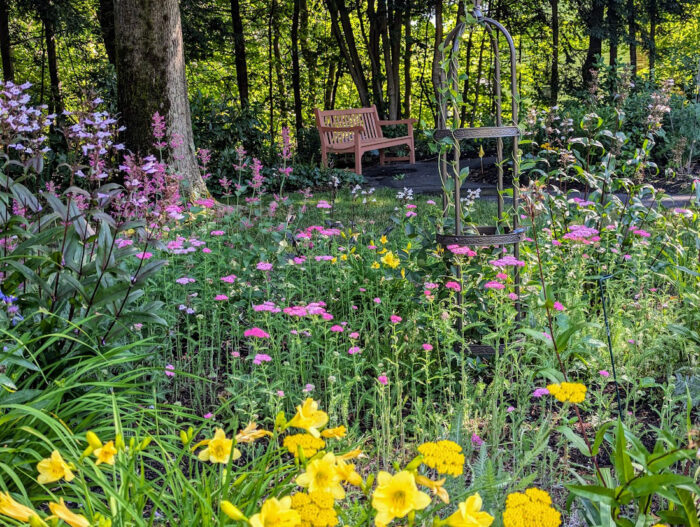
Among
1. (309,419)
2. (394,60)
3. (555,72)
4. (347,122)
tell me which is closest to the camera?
(309,419)

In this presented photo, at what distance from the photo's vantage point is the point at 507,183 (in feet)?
31.6

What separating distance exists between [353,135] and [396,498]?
38.7 feet

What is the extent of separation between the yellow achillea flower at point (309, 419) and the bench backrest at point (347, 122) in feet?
35.1

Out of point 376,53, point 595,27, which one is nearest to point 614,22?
point 595,27

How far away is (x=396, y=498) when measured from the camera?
2.93 feet

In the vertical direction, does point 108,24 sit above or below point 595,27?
below

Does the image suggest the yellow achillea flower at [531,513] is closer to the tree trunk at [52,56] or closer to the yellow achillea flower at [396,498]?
the yellow achillea flower at [396,498]

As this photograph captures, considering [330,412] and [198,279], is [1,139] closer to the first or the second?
[198,279]

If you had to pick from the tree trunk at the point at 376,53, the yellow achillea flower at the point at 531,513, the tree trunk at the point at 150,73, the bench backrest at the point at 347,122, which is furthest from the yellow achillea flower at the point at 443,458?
the tree trunk at the point at 376,53

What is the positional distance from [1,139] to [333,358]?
1.55 meters

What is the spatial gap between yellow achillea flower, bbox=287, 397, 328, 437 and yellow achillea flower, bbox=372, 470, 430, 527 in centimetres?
19

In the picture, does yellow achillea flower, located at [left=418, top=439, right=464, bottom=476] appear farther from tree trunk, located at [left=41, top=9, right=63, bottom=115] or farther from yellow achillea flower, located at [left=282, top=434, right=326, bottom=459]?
tree trunk, located at [left=41, top=9, right=63, bottom=115]

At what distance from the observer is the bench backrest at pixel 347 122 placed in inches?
465

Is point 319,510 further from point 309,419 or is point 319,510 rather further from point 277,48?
point 277,48
